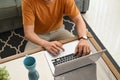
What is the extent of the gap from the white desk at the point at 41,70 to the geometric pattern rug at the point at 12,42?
0.89 metres

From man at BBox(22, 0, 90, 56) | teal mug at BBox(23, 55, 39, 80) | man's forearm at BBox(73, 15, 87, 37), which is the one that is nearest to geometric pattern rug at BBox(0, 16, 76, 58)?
man at BBox(22, 0, 90, 56)

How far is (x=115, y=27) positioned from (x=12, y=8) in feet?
3.94

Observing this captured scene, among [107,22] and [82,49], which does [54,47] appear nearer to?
[82,49]

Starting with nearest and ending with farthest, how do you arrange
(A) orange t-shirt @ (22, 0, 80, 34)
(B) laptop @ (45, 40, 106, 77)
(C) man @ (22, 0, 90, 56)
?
(B) laptop @ (45, 40, 106, 77) → (C) man @ (22, 0, 90, 56) → (A) orange t-shirt @ (22, 0, 80, 34)

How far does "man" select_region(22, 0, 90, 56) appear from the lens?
1.18 m

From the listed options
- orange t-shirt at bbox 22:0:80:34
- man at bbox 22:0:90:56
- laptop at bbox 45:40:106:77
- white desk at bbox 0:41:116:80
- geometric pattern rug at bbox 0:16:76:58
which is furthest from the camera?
geometric pattern rug at bbox 0:16:76:58

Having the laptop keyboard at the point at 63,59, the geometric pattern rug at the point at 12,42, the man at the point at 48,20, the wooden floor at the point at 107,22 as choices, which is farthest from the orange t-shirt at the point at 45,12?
the wooden floor at the point at 107,22

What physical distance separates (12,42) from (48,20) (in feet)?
2.77

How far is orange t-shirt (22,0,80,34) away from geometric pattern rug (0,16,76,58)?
2.09ft

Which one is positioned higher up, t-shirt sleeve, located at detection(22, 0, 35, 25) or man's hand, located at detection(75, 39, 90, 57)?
t-shirt sleeve, located at detection(22, 0, 35, 25)

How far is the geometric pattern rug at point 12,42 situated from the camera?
78.8 inches

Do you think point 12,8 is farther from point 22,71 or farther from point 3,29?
point 22,71

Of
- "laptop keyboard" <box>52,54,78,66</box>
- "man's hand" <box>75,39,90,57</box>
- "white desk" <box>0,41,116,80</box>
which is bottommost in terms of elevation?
"white desk" <box>0,41,116,80</box>

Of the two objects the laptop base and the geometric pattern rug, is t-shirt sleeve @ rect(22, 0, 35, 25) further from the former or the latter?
the geometric pattern rug
